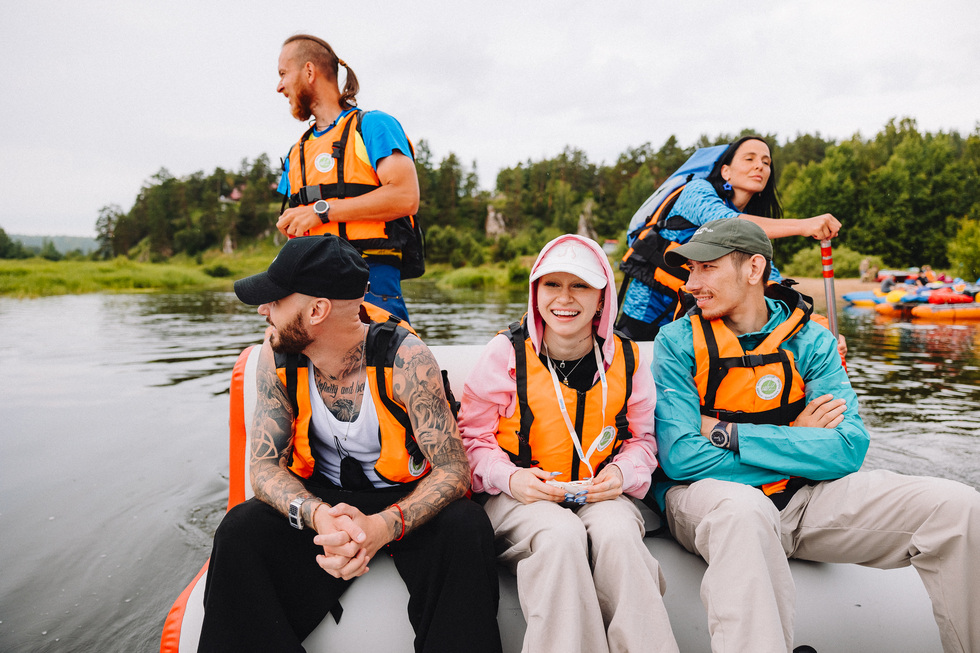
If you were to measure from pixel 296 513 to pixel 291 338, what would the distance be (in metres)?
0.55

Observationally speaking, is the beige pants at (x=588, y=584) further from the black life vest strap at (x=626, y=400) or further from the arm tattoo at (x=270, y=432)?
the arm tattoo at (x=270, y=432)

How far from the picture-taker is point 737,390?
7.55 feet

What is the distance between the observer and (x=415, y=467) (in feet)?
6.72

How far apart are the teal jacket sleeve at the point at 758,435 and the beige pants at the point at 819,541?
10 centimetres

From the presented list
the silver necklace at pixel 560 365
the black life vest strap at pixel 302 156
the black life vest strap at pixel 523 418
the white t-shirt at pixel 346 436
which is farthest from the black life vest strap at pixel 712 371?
the black life vest strap at pixel 302 156

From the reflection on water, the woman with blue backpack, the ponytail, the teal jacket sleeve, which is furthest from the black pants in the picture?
the reflection on water

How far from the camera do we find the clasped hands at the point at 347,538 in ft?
5.61

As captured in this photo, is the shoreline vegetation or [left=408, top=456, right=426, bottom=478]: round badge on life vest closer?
[left=408, top=456, right=426, bottom=478]: round badge on life vest

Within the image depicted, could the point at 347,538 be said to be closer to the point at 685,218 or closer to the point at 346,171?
the point at 346,171

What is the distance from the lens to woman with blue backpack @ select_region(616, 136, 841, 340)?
3.05 m

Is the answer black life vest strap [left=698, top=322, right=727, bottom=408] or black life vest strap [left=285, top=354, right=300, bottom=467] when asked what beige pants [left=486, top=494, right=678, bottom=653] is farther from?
black life vest strap [left=285, top=354, right=300, bottom=467]

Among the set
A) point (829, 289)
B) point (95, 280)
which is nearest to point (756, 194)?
point (829, 289)

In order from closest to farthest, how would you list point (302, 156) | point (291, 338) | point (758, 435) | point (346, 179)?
point (291, 338), point (758, 435), point (346, 179), point (302, 156)

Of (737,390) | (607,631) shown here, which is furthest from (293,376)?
(737,390)
